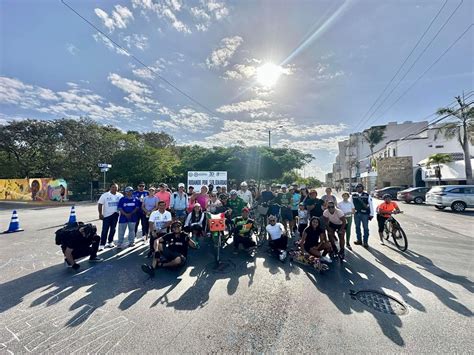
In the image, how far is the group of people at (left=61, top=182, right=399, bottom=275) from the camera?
5285 mm

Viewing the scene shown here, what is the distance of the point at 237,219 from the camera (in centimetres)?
635

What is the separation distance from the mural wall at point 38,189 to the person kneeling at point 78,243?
23.3m

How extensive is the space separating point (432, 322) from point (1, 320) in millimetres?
5673

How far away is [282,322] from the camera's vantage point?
3.06 meters

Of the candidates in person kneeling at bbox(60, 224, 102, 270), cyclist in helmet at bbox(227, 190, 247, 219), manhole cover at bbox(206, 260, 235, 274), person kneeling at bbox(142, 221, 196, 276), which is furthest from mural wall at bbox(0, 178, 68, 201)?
manhole cover at bbox(206, 260, 235, 274)

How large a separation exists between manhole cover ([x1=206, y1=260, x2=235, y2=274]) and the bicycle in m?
4.65

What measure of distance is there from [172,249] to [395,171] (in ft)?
135

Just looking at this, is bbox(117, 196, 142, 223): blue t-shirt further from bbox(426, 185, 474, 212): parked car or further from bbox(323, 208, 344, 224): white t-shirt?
bbox(426, 185, 474, 212): parked car

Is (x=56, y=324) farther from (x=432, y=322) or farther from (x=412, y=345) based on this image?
(x=432, y=322)

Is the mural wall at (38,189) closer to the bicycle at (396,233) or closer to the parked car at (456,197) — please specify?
the bicycle at (396,233)

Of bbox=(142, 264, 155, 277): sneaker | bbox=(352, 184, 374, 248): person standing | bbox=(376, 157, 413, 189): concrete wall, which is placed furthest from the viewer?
bbox=(376, 157, 413, 189): concrete wall

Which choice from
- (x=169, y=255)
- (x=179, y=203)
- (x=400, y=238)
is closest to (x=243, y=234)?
(x=169, y=255)

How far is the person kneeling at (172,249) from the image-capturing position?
4879 mm

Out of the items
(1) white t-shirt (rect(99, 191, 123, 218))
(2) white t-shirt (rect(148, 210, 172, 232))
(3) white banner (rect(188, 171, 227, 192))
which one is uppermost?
(3) white banner (rect(188, 171, 227, 192))
